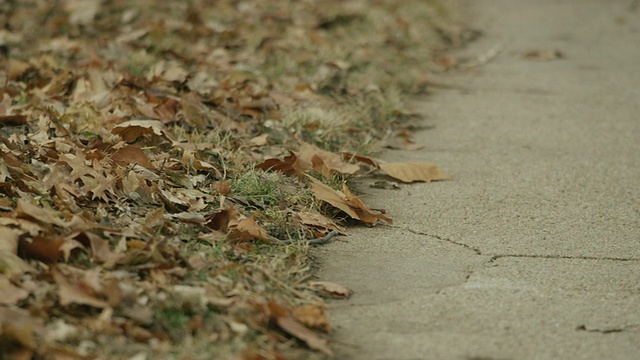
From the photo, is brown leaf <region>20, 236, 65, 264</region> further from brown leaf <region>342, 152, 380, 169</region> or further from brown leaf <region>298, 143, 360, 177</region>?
brown leaf <region>342, 152, 380, 169</region>

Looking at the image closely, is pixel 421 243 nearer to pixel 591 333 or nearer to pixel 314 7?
pixel 591 333

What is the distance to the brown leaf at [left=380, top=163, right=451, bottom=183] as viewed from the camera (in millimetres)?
3844

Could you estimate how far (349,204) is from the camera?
3311mm

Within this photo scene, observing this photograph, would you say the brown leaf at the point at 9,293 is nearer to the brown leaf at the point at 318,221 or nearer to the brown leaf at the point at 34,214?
the brown leaf at the point at 34,214

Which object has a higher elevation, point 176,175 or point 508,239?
point 176,175

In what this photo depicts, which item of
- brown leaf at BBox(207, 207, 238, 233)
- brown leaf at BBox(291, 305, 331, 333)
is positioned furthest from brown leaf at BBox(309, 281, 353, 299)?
brown leaf at BBox(207, 207, 238, 233)

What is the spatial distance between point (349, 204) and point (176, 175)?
0.66 m

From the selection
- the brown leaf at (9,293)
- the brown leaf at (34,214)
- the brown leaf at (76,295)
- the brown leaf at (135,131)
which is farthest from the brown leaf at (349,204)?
the brown leaf at (9,293)

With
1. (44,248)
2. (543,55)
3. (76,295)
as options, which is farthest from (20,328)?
(543,55)

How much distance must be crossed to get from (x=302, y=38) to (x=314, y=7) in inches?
50.7

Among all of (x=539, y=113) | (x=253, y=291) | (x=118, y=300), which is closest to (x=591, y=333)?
(x=253, y=291)

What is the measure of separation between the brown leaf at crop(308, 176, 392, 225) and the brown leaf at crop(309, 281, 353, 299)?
0.59m

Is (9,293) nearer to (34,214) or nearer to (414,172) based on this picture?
(34,214)

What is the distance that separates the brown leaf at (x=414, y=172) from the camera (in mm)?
3844
